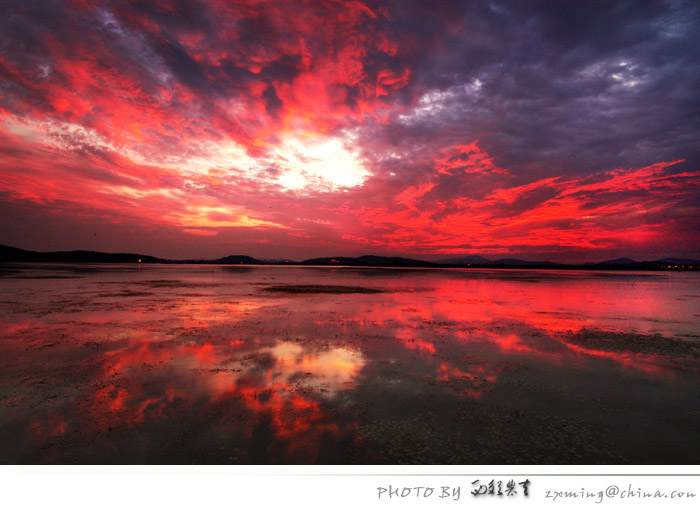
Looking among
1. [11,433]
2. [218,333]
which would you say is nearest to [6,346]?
[218,333]

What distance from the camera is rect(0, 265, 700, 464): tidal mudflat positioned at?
5.81 m

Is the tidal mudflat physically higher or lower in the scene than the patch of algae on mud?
lower

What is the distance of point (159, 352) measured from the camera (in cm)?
1196

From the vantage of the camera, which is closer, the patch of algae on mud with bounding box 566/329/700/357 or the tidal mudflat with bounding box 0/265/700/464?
the tidal mudflat with bounding box 0/265/700/464

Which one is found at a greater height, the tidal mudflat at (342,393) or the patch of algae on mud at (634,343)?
the patch of algae on mud at (634,343)

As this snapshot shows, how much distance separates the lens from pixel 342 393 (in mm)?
8414

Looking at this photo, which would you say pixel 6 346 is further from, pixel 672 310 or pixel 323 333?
pixel 672 310

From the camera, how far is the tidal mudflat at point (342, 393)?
229 inches

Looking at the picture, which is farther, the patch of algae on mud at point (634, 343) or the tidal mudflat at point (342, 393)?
the patch of algae on mud at point (634, 343)

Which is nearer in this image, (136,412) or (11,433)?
(11,433)

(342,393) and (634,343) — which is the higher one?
(634,343)

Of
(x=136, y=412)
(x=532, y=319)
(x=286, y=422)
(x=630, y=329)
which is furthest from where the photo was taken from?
(x=532, y=319)
